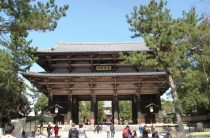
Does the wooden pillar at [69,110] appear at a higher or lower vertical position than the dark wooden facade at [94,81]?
lower

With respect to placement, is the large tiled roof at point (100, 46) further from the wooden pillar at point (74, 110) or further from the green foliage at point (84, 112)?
the green foliage at point (84, 112)

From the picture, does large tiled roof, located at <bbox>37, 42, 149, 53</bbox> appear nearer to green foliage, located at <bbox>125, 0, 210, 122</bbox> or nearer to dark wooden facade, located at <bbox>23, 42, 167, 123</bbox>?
dark wooden facade, located at <bbox>23, 42, 167, 123</bbox>

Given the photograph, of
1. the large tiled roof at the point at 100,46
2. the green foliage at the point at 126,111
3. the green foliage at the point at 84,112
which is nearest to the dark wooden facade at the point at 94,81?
the large tiled roof at the point at 100,46

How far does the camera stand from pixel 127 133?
1551 cm

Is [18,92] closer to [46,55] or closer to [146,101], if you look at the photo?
[46,55]

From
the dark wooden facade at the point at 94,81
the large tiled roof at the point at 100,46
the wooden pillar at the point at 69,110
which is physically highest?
the large tiled roof at the point at 100,46

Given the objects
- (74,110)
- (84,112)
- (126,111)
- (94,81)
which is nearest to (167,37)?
(94,81)

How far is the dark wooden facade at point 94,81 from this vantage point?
108 feet

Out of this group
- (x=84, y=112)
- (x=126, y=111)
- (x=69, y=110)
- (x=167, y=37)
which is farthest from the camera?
(x=126, y=111)

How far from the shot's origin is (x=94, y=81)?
33625 millimetres

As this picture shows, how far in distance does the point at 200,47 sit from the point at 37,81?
62.1 ft

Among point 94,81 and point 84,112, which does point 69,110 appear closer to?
point 94,81

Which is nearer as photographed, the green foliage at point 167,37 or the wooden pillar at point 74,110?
the green foliage at point 167,37

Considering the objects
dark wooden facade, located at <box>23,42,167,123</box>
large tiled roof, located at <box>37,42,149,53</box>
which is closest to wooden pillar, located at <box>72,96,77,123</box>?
dark wooden facade, located at <box>23,42,167,123</box>
